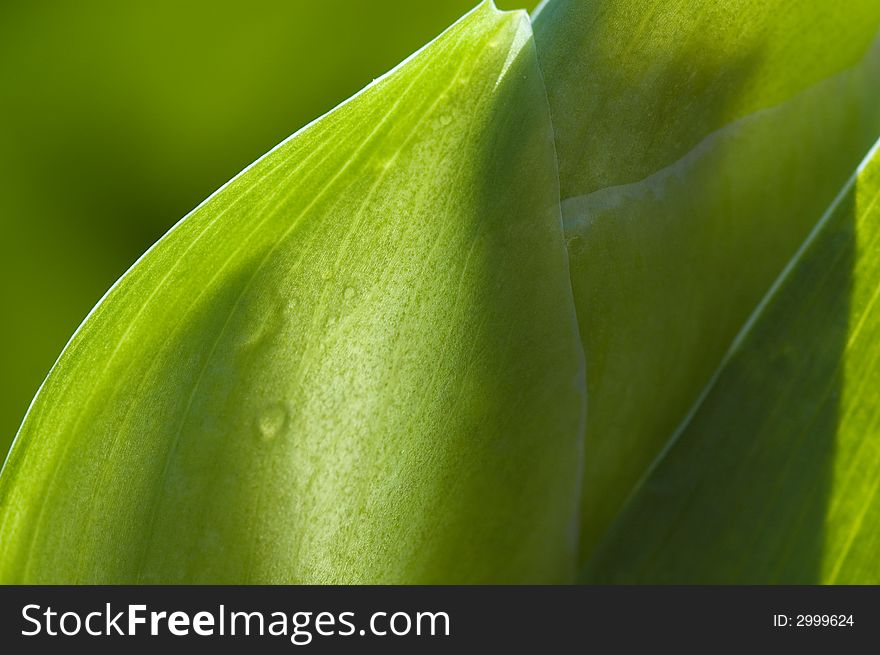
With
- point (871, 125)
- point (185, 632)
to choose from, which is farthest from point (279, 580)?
point (871, 125)

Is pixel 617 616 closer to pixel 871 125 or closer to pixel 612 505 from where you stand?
pixel 612 505

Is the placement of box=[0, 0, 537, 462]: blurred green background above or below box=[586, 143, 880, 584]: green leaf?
above

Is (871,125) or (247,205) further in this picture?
(871,125)

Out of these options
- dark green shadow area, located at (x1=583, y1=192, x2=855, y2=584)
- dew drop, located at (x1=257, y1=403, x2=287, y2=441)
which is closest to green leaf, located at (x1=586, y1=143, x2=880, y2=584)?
dark green shadow area, located at (x1=583, y1=192, x2=855, y2=584)

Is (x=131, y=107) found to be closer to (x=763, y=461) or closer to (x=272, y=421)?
(x=272, y=421)

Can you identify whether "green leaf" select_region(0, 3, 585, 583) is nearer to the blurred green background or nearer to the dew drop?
the dew drop

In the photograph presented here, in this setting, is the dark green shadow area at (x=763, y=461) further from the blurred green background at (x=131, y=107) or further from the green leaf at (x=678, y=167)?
the blurred green background at (x=131, y=107)
